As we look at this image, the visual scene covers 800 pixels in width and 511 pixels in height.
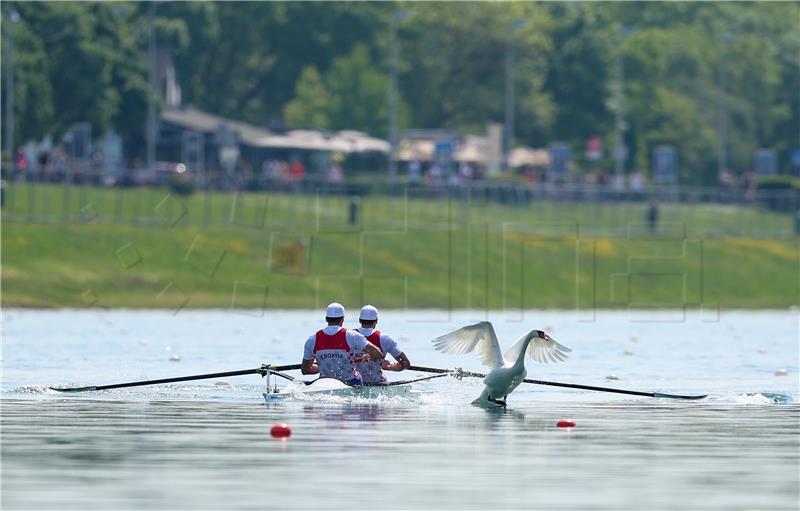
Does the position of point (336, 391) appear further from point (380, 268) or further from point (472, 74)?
point (472, 74)

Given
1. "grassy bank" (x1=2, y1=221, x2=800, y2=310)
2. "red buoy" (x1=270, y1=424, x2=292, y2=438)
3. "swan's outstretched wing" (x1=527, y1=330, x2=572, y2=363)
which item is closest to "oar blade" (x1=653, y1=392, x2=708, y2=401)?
"swan's outstretched wing" (x1=527, y1=330, x2=572, y2=363)

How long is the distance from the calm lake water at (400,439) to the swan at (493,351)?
0.61 m

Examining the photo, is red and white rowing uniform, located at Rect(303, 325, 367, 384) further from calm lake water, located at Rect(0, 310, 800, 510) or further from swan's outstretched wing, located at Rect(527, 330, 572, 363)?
swan's outstretched wing, located at Rect(527, 330, 572, 363)

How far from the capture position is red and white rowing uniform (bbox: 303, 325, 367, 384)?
1412 inches

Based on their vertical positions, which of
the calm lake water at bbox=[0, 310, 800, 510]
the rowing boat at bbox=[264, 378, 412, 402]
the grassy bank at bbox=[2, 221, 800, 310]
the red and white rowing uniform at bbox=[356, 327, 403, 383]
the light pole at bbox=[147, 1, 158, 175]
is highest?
the light pole at bbox=[147, 1, 158, 175]

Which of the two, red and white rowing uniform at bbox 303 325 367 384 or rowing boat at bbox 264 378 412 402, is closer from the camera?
red and white rowing uniform at bbox 303 325 367 384

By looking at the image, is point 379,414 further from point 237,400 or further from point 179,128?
point 179,128

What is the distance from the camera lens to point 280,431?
29.0m

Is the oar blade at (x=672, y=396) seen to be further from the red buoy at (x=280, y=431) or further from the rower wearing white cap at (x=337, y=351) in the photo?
the red buoy at (x=280, y=431)

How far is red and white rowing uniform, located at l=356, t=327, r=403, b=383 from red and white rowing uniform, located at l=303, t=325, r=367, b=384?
176 millimetres

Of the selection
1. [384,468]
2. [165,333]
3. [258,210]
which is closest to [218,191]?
[258,210]

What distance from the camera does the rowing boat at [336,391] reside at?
36.0 metres

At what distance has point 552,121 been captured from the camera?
5837 inches

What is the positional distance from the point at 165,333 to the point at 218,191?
3869 centimetres
